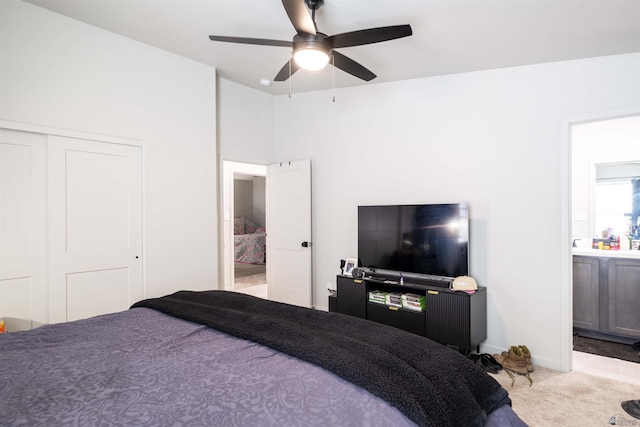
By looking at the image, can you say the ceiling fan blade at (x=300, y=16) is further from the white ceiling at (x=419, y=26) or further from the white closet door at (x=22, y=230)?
the white closet door at (x=22, y=230)

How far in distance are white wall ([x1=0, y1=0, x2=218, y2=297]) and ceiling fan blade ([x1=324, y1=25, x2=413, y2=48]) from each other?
77.7 inches

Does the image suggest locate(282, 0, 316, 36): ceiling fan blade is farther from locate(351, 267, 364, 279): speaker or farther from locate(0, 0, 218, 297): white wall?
locate(351, 267, 364, 279): speaker

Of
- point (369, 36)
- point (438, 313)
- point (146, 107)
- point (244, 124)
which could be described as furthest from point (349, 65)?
point (438, 313)

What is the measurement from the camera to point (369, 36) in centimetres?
224

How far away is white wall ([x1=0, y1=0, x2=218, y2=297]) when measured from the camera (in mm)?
2654

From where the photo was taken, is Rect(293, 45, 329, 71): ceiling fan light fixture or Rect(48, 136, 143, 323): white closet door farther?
Rect(48, 136, 143, 323): white closet door

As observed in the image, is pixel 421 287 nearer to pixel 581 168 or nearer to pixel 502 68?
pixel 502 68

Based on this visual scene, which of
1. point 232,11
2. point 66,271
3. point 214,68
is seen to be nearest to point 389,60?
point 232,11

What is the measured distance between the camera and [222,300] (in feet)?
7.24

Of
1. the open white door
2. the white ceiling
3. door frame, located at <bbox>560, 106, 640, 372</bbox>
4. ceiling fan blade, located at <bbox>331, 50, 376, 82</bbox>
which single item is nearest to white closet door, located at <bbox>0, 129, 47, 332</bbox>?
the white ceiling

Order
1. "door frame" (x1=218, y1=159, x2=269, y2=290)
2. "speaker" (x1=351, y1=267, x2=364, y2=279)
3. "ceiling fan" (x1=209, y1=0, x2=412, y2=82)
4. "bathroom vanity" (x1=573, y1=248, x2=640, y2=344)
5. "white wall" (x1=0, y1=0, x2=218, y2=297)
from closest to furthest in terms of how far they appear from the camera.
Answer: "ceiling fan" (x1=209, y1=0, x2=412, y2=82) → "white wall" (x1=0, y1=0, x2=218, y2=297) → "bathroom vanity" (x1=573, y1=248, x2=640, y2=344) → "speaker" (x1=351, y1=267, x2=364, y2=279) → "door frame" (x1=218, y1=159, x2=269, y2=290)

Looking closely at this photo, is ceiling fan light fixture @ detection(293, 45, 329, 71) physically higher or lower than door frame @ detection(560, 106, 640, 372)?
higher

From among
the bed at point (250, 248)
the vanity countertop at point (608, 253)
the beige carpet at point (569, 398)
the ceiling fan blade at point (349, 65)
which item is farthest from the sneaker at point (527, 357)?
the bed at point (250, 248)

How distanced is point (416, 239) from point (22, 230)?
337 cm
